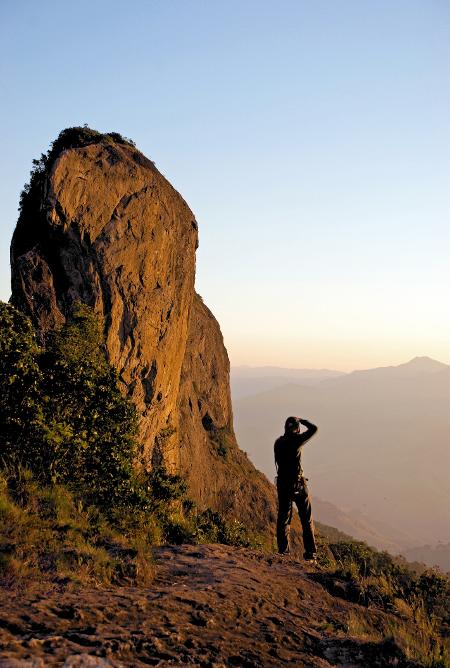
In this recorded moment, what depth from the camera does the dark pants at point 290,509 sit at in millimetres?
9500

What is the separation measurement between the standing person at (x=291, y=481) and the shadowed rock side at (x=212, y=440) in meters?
23.1

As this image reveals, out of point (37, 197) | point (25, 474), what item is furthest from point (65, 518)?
point (37, 197)

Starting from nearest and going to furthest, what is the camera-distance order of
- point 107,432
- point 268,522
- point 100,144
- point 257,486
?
point 107,432 < point 100,144 < point 268,522 < point 257,486

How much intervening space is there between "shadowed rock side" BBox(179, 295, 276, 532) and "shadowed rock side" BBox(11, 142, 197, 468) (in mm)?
7450

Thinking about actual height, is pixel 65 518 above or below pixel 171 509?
above

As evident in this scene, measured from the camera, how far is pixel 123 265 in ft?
73.3

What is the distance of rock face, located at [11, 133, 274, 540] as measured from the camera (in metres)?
19.5

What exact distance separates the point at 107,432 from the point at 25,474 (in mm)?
2022

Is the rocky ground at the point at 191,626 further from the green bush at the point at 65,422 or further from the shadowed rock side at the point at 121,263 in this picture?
the shadowed rock side at the point at 121,263

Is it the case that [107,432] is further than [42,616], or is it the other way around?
[107,432]

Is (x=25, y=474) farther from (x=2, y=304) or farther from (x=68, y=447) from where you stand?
(x=2, y=304)

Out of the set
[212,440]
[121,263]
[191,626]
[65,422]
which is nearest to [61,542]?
[191,626]

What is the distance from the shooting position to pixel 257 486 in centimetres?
4081

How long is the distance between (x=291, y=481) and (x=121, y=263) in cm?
1535
